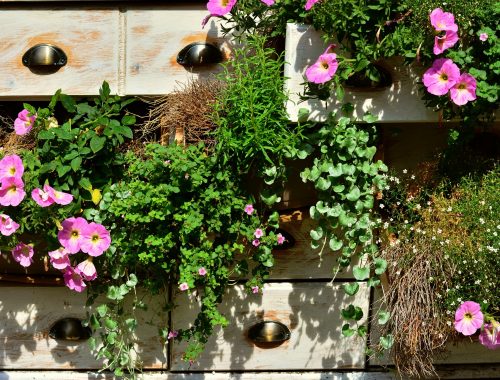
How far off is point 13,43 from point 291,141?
43.9 inches

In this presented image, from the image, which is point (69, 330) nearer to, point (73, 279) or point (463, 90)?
point (73, 279)

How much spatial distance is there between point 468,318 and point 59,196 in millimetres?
1448

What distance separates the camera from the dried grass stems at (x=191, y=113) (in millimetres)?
3104

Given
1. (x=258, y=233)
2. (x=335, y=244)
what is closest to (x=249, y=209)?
(x=258, y=233)

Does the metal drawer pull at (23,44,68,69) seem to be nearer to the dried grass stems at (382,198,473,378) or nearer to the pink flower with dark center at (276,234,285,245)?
the pink flower with dark center at (276,234,285,245)

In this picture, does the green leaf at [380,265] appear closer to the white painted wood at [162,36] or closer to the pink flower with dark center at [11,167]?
the white painted wood at [162,36]

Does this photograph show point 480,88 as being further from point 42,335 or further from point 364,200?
point 42,335

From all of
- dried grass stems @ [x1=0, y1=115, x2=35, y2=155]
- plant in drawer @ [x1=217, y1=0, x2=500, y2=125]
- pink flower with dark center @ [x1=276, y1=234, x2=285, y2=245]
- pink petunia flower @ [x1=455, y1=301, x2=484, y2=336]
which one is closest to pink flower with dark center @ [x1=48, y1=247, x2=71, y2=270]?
dried grass stems @ [x1=0, y1=115, x2=35, y2=155]

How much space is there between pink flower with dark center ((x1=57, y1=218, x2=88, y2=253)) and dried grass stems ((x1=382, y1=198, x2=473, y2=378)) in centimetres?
108

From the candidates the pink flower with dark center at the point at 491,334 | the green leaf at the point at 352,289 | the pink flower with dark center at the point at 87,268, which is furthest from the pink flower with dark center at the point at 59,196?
the pink flower with dark center at the point at 491,334

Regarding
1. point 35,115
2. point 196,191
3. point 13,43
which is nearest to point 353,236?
point 196,191

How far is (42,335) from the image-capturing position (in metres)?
3.37

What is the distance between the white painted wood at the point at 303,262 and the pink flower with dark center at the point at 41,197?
0.89m

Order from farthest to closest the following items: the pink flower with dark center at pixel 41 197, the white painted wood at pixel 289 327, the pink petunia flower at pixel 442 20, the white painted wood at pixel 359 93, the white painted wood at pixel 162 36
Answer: the white painted wood at pixel 289 327
the white painted wood at pixel 162 36
the white painted wood at pixel 359 93
the pink flower with dark center at pixel 41 197
the pink petunia flower at pixel 442 20
